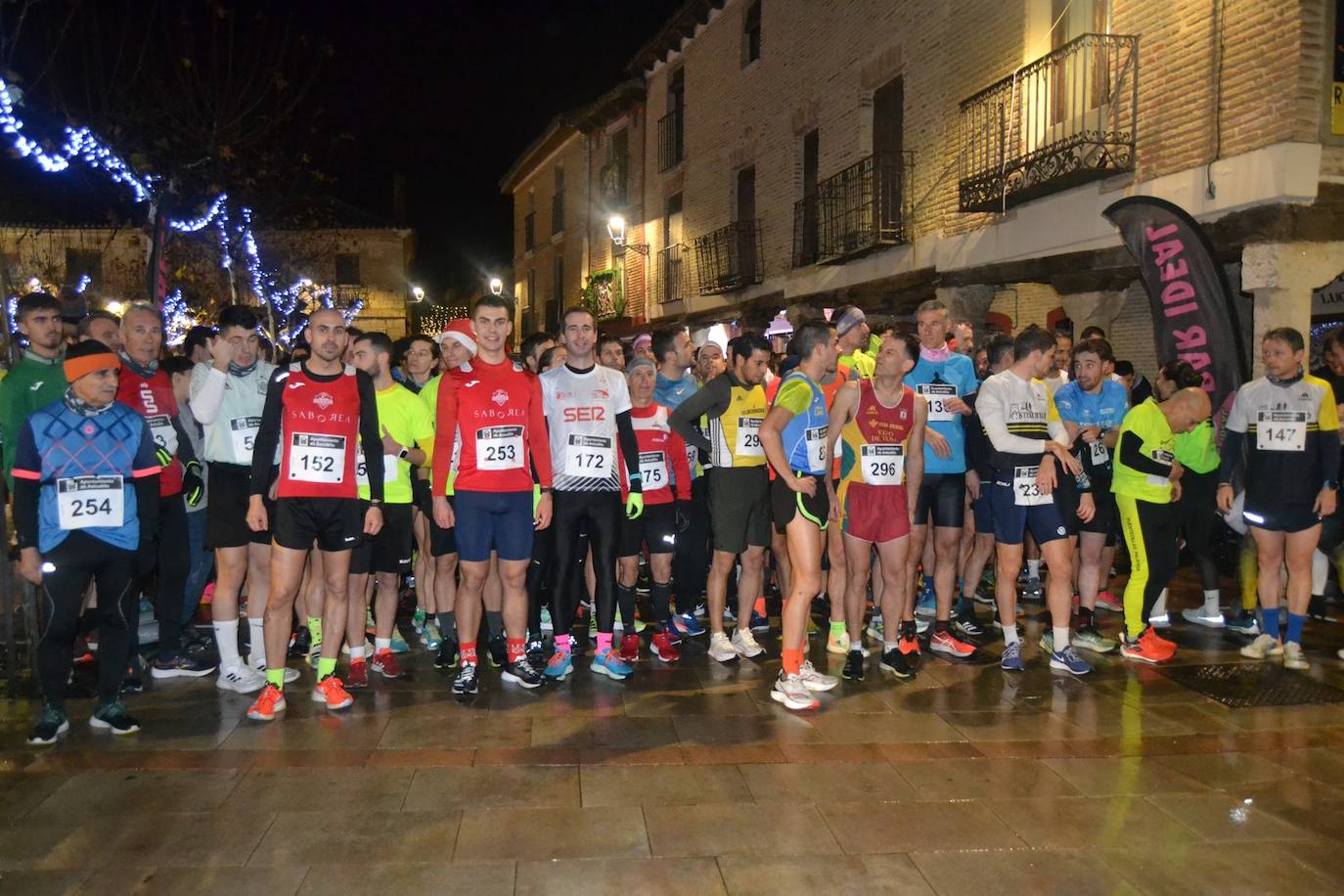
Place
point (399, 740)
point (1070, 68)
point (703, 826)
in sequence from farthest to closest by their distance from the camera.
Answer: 1. point (1070, 68)
2. point (399, 740)
3. point (703, 826)

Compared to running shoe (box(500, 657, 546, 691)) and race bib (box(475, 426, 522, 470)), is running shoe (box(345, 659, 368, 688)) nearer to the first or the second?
running shoe (box(500, 657, 546, 691))

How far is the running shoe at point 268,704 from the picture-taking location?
18.0 feet

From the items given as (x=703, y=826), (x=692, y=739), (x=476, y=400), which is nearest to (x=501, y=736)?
(x=692, y=739)

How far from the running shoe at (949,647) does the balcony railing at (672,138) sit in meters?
19.8

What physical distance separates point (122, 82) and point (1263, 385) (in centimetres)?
1389

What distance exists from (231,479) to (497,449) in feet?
5.42

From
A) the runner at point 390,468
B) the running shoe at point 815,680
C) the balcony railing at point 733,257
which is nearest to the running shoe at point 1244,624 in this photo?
the running shoe at point 815,680

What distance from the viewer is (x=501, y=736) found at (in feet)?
17.2

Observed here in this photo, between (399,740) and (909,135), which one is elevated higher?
(909,135)

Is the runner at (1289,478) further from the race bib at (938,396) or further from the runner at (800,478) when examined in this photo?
the runner at (800,478)

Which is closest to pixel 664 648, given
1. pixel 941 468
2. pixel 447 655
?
pixel 447 655

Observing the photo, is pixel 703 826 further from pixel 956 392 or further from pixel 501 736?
pixel 956 392

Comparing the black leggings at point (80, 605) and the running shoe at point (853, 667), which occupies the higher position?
the black leggings at point (80, 605)

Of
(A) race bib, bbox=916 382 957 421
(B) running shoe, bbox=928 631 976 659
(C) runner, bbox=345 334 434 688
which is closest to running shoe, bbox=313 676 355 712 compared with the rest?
(C) runner, bbox=345 334 434 688
